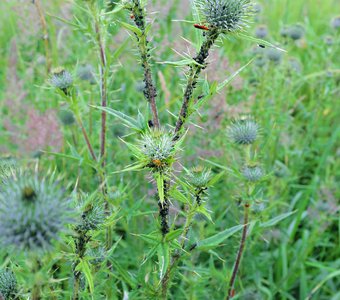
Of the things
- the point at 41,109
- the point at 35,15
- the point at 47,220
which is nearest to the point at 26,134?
the point at 41,109

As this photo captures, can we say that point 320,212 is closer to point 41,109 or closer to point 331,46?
point 331,46

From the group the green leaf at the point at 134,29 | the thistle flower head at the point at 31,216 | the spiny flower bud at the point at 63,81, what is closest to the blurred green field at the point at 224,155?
the spiny flower bud at the point at 63,81

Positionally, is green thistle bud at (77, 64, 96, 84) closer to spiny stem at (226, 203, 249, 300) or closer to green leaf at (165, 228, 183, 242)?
spiny stem at (226, 203, 249, 300)

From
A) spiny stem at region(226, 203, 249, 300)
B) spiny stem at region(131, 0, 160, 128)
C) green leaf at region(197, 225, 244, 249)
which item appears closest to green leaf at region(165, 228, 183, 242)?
green leaf at region(197, 225, 244, 249)

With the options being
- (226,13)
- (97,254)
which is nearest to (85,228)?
(97,254)

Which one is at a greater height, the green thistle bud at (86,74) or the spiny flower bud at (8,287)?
the spiny flower bud at (8,287)

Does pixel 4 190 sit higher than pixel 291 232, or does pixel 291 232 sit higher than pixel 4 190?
pixel 4 190

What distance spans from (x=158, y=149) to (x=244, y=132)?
1457 millimetres

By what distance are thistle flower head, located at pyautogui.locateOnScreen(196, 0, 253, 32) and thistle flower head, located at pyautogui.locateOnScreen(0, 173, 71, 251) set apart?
3.64ft

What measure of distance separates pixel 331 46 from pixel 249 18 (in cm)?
375

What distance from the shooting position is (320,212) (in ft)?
13.8

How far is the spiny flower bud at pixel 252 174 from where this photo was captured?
2973 millimetres

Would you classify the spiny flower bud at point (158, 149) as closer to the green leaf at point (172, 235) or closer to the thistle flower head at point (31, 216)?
the green leaf at point (172, 235)

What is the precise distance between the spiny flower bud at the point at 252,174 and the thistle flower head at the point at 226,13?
1.10 m
